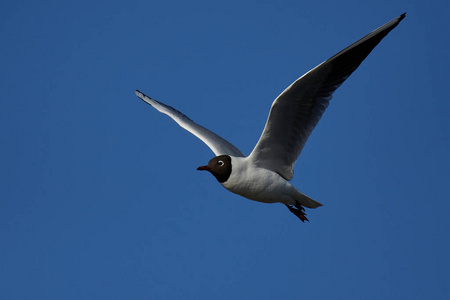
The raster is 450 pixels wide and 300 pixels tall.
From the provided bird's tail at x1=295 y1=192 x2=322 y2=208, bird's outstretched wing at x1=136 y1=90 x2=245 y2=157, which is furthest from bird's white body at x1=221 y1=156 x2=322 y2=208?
bird's outstretched wing at x1=136 y1=90 x2=245 y2=157

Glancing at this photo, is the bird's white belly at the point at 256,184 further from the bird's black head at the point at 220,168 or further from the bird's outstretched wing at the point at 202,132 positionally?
the bird's outstretched wing at the point at 202,132

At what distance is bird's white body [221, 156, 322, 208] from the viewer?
23.4 feet

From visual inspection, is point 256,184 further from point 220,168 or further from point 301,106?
point 301,106

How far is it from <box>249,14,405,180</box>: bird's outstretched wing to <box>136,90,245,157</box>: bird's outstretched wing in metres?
0.96

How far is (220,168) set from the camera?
7.15 meters

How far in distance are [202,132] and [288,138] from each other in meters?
1.86

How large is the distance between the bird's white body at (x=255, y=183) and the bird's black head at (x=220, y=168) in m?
0.04

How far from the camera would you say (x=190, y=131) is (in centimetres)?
873

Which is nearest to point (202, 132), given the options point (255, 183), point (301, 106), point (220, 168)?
point (220, 168)

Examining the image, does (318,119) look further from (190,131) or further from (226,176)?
(190,131)

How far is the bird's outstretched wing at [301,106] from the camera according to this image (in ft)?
21.2

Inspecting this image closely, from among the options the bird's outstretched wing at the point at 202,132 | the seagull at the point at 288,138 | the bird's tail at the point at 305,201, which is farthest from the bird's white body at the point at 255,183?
the bird's outstretched wing at the point at 202,132

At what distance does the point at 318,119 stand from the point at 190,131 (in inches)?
87.9

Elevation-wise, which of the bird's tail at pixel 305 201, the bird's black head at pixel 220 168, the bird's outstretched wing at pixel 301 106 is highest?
the bird's outstretched wing at pixel 301 106
